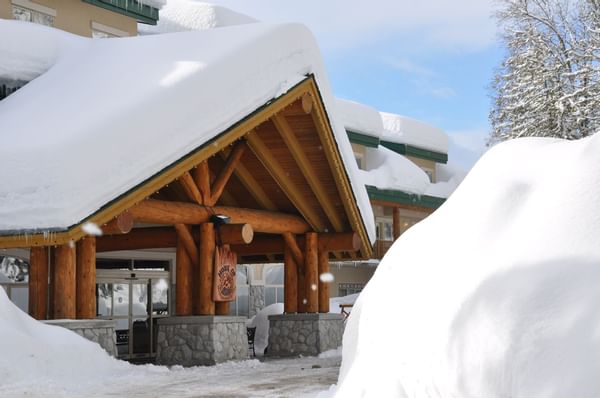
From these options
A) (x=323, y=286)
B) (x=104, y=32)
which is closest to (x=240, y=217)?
(x=323, y=286)

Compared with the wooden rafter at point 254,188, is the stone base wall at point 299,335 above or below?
below

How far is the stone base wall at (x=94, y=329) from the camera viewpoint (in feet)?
37.9

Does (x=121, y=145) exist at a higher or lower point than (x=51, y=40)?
lower

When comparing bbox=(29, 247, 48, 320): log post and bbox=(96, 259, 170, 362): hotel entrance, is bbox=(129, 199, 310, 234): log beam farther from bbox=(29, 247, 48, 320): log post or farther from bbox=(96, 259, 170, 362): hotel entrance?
bbox=(96, 259, 170, 362): hotel entrance

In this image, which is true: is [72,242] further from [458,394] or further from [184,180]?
[458,394]

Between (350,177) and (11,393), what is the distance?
9.11m

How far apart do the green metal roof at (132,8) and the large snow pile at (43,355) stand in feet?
38.3

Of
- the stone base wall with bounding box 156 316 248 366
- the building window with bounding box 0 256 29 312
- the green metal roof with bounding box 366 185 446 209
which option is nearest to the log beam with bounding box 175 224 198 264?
the stone base wall with bounding box 156 316 248 366

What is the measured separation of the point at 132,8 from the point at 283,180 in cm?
796

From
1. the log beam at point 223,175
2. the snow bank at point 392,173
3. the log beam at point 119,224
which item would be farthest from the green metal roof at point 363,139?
the log beam at point 119,224

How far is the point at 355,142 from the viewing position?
3198cm

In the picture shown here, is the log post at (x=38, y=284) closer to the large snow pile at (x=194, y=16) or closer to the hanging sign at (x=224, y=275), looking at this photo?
the hanging sign at (x=224, y=275)

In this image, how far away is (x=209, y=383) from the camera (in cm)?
1081

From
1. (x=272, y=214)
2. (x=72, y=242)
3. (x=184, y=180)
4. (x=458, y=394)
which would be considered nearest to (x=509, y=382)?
(x=458, y=394)
